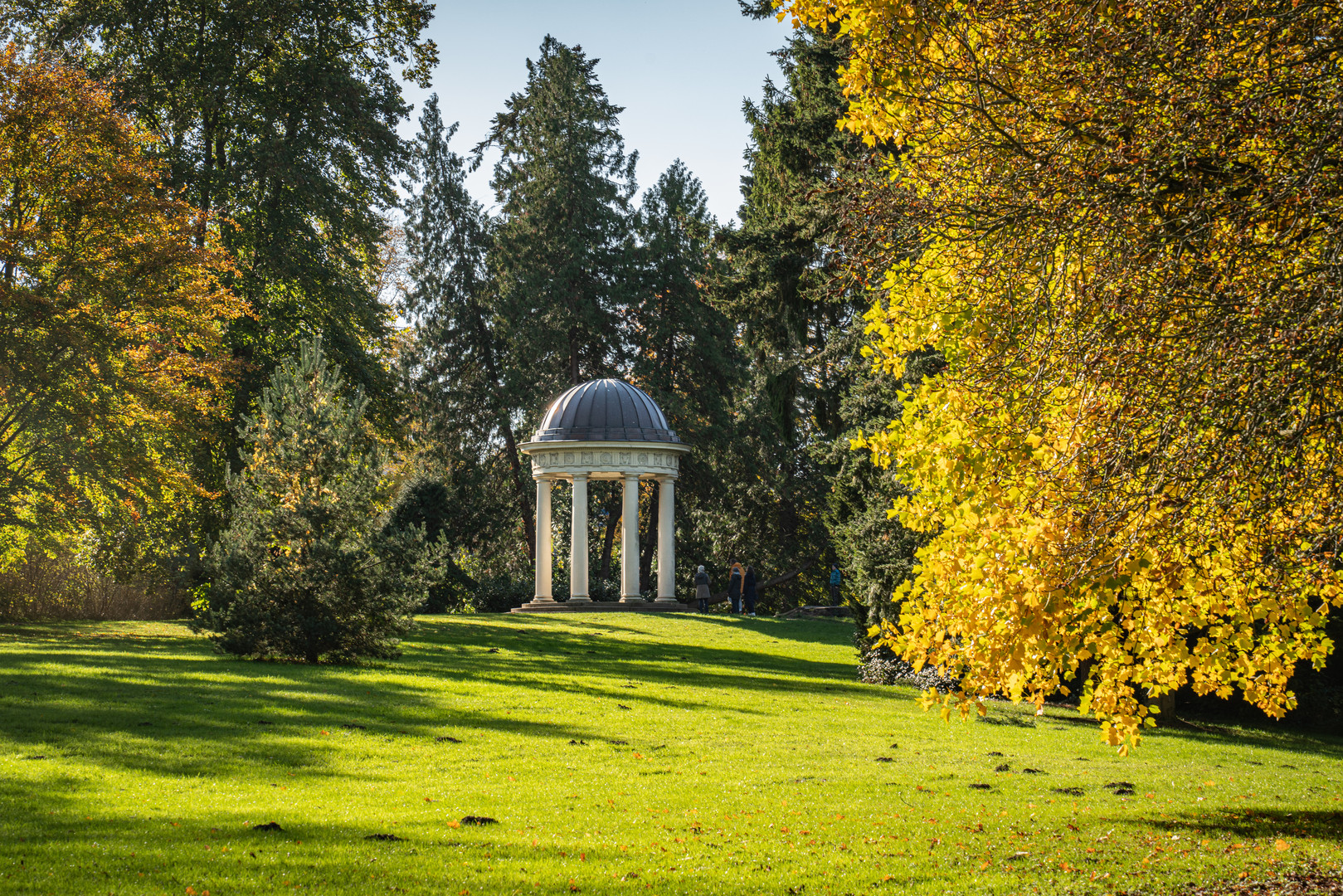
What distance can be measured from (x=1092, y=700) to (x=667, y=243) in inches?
1425

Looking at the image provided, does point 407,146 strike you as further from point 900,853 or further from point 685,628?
point 900,853

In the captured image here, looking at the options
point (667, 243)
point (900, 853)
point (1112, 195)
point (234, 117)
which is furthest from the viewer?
point (667, 243)

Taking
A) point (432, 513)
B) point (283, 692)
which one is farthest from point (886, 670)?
point (432, 513)

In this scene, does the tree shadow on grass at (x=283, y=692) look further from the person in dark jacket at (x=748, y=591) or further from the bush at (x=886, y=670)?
the person in dark jacket at (x=748, y=591)

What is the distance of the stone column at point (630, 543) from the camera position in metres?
33.3

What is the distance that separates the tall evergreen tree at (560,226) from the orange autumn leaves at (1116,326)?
3275cm

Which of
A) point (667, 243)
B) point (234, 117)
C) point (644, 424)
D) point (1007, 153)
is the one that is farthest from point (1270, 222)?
point (667, 243)

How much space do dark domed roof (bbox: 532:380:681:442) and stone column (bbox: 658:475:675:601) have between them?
5.25 feet

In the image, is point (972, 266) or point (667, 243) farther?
point (667, 243)

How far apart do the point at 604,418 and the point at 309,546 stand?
58.8ft

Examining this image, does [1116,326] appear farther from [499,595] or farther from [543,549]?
[499,595]

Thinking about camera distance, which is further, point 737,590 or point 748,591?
point 737,590

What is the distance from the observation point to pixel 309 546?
16578 millimetres

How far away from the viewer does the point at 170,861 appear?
652 cm
